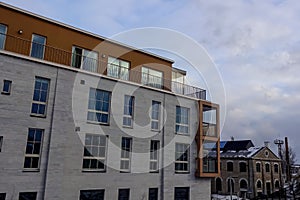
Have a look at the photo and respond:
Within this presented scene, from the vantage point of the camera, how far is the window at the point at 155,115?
1734cm

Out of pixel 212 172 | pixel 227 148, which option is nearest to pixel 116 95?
pixel 212 172

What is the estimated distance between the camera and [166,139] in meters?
17.6

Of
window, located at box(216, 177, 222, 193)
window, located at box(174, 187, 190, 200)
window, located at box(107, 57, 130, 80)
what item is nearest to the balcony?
window, located at box(107, 57, 130, 80)

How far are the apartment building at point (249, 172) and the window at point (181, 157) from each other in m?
22.3

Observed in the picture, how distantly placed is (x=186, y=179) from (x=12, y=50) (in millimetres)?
13152

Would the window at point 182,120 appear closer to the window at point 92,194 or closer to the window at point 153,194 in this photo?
the window at point 153,194

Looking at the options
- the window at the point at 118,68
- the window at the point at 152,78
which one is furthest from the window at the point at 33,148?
the window at the point at 152,78

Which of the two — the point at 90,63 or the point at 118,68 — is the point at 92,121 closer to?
the point at 90,63

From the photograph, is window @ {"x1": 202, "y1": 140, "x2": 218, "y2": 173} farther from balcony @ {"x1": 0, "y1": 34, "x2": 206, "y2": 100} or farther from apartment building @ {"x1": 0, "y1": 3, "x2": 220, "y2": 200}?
balcony @ {"x1": 0, "y1": 34, "x2": 206, "y2": 100}

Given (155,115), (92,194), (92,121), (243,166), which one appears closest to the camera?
(92,194)

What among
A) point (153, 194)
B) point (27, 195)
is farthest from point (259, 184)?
point (27, 195)

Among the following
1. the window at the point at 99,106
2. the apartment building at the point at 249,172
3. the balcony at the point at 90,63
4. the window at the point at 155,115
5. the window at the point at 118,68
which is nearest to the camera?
the balcony at the point at 90,63

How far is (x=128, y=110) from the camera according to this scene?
16359 millimetres

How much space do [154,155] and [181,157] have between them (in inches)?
91.9
